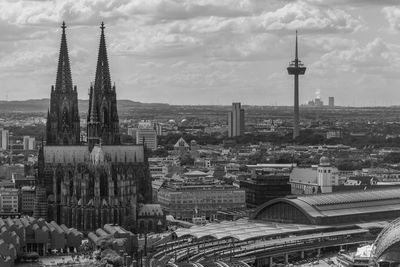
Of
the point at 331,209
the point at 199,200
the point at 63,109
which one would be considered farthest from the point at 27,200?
the point at 331,209

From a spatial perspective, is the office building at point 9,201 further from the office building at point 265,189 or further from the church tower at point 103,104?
the office building at point 265,189

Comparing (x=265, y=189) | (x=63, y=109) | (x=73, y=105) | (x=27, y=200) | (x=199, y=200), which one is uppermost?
(x=73, y=105)

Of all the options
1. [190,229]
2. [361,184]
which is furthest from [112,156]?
[361,184]

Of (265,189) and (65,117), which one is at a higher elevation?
(65,117)

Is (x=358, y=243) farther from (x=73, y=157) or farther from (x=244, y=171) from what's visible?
(x=244, y=171)

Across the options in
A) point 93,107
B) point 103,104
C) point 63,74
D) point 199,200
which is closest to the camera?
point 93,107

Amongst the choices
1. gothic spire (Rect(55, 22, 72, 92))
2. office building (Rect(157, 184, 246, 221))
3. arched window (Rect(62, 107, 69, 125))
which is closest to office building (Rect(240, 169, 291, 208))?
office building (Rect(157, 184, 246, 221))

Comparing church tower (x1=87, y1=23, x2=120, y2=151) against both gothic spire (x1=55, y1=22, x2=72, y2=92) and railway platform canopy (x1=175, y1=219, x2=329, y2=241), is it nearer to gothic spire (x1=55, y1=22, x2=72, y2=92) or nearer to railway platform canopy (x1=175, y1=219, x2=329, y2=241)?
gothic spire (x1=55, y1=22, x2=72, y2=92)

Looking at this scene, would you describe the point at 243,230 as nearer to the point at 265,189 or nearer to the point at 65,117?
the point at 65,117
